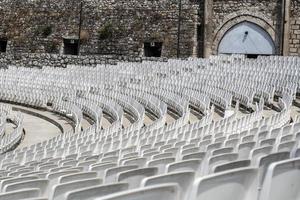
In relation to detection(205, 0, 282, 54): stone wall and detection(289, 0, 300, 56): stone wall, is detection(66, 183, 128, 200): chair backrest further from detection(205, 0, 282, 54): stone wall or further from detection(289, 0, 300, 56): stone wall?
detection(205, 0, 282, 54): stone wall

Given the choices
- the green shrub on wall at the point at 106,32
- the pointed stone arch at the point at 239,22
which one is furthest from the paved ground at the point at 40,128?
the pointed stone arch at the point at 239,22

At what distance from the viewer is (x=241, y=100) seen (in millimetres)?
15141

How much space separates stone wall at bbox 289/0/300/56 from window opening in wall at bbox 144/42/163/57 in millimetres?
6961

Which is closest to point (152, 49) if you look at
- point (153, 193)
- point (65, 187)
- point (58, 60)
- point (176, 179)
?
point (58, 60)

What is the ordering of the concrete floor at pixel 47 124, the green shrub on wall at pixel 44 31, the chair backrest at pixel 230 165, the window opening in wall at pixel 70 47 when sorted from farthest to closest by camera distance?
1. the green shrub on wall at pixel 44 31
2. the window opening in wall at pixel 70 47
3. the concrete floor at pixel 47 124
4. the chair backrest at pixel 230 165

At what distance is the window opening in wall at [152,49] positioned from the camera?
3058 centimetres

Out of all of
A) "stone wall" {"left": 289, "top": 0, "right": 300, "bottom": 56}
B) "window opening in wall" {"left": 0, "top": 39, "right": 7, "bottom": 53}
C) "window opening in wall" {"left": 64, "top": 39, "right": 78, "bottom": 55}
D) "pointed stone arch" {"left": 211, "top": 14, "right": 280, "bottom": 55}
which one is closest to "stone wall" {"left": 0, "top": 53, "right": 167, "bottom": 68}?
"window opening in wall" {"left": 64, "top": 39, "right": 78, "bottom": 55}

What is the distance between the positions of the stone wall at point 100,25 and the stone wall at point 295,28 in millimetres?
4972

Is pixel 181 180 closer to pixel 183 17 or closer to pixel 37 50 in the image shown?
pixel 183 17

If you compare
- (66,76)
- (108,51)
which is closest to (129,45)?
(108,51)

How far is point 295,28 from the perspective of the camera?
2798cm

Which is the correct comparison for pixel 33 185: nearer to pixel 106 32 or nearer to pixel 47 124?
pixel 47 124

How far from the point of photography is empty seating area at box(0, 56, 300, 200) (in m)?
3.21

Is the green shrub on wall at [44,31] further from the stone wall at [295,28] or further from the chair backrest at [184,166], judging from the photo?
the chair backrest at [184,166]
